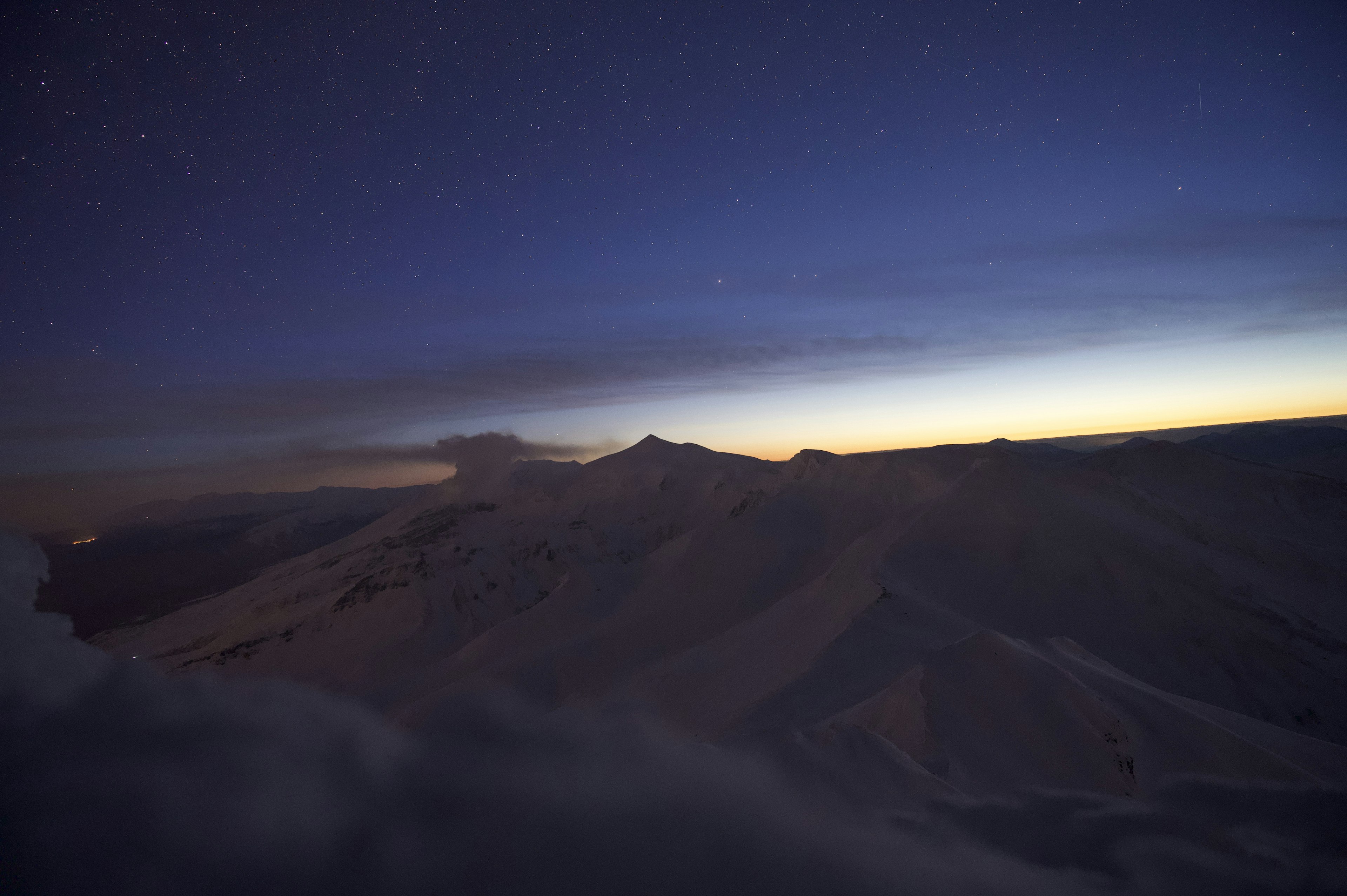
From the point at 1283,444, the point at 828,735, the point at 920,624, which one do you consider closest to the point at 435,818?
the point at 828,735

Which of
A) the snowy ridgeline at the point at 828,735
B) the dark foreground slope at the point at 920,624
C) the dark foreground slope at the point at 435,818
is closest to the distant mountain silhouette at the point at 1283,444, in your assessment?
the dark foreground slope at the point at 920,624

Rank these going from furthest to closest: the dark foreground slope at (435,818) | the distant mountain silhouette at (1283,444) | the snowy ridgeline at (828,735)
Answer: the distant mountain silhouette at (1283,444), the snowy ridgeline at (828,735), the dark foreground slope at (435,818)

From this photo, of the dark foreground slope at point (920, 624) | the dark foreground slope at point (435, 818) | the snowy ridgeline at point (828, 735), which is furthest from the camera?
the dark foreground slope at point (920, 624)

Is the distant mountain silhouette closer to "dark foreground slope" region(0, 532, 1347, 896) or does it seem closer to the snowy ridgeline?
the snowy ridgeline

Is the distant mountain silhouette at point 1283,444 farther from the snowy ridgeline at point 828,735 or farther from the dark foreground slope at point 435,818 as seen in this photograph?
the dark foreground slope at point 435,818

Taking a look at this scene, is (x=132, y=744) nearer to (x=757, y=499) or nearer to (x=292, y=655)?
(x=757, y=499)

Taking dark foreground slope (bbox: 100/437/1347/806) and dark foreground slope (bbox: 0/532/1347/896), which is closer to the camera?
dark foreground slope (bbox: 0/532/1347/896)

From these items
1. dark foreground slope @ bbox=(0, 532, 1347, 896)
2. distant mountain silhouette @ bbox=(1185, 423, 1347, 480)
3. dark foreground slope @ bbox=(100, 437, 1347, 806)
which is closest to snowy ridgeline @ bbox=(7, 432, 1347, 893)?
dark foreground slope @ bbox=(0, 532, 1347, 896)

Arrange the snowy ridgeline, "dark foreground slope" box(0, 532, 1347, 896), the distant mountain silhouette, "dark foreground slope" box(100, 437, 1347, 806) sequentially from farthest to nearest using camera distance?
1. the distant mountain silhouette
2. "dark foreground slope" box(100, 437, 1347, 806)
3. the snowy ridgeline
4. "dark foreground slope" box(0, 532, 1347, 896)
